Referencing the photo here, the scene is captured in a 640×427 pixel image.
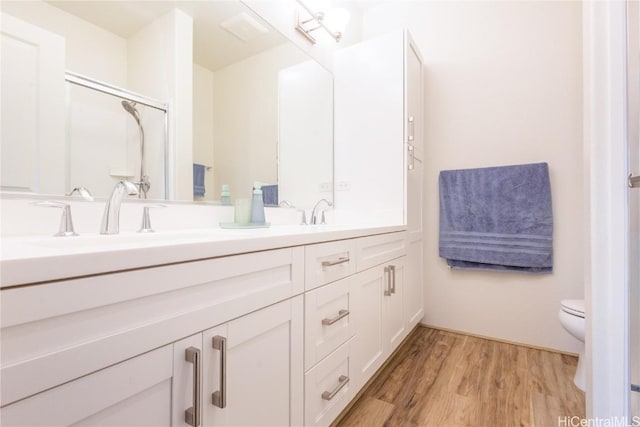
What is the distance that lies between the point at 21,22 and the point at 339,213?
1.62m

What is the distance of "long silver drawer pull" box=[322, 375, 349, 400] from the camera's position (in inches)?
40.2

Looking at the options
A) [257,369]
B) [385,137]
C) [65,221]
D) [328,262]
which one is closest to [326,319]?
[328,262]

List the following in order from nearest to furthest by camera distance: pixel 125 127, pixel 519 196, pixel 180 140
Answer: pixel 125 127 → pixel 180 140 → pixel 519 196

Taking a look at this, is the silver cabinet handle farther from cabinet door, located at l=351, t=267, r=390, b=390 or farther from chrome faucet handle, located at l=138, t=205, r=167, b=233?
chrome faucet handle, located at l=138, t=205, r=167, b=233

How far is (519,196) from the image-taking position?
1.90 meters

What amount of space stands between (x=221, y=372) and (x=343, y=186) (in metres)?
1.52

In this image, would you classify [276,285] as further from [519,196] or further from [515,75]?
[515,75]

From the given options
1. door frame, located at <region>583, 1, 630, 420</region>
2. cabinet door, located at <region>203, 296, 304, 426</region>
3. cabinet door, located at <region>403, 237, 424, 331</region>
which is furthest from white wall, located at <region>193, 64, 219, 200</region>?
door frame, located at <region>583, 1, 630, 420</region>

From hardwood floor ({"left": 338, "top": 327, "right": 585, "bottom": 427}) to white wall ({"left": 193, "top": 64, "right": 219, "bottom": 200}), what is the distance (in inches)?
46.2

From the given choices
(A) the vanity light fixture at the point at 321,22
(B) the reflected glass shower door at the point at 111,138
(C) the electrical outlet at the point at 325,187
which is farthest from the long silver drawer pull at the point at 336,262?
(A) the vanity light fixture at the point at 321,22

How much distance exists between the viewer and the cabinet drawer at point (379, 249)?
1.29 metres

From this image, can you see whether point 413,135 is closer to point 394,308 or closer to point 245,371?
point 394,308

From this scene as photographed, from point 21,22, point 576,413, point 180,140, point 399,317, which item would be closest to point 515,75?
point 399,317

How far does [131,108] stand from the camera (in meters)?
1.03
